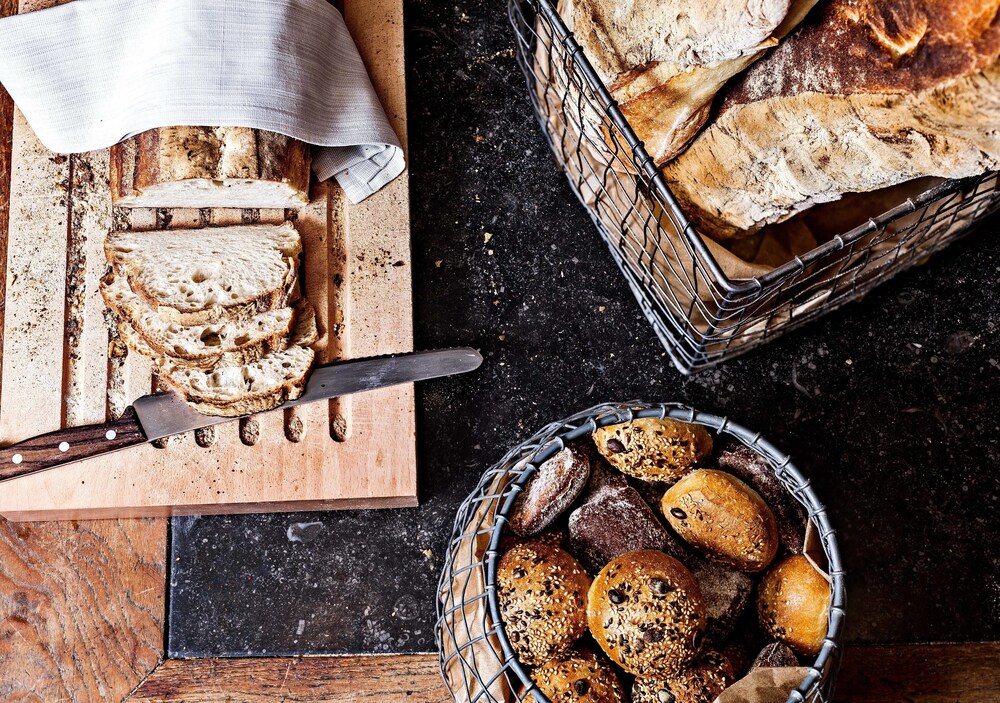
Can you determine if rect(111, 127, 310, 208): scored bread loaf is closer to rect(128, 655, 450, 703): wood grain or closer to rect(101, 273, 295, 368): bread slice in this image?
rect(101, 273, 295, 368): bread slice

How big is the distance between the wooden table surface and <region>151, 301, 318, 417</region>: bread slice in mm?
259

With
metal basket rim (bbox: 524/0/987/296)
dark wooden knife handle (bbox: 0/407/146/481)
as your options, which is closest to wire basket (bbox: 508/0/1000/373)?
metal basket rim (bbox: 524/0/987/296)

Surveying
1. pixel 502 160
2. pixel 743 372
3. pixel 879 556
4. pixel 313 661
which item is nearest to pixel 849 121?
pixel 743 372

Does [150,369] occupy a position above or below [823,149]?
above

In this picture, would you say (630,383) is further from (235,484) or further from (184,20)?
(184,20)

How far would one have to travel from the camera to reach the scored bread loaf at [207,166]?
1.20 meters

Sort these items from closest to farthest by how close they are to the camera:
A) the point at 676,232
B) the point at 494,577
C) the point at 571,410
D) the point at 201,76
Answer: the point at 494,577 < the point at 676,232 < the point at 201,76 < the point at 571,410

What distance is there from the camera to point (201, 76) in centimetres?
120

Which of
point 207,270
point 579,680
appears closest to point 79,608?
point 207,270

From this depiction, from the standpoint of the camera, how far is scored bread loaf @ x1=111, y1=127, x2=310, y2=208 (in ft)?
3.93

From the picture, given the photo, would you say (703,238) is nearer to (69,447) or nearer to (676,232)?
(676,232)

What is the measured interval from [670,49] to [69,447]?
3.59 feet

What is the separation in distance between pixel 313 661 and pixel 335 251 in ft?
2.27

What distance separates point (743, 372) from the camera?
131 cm
